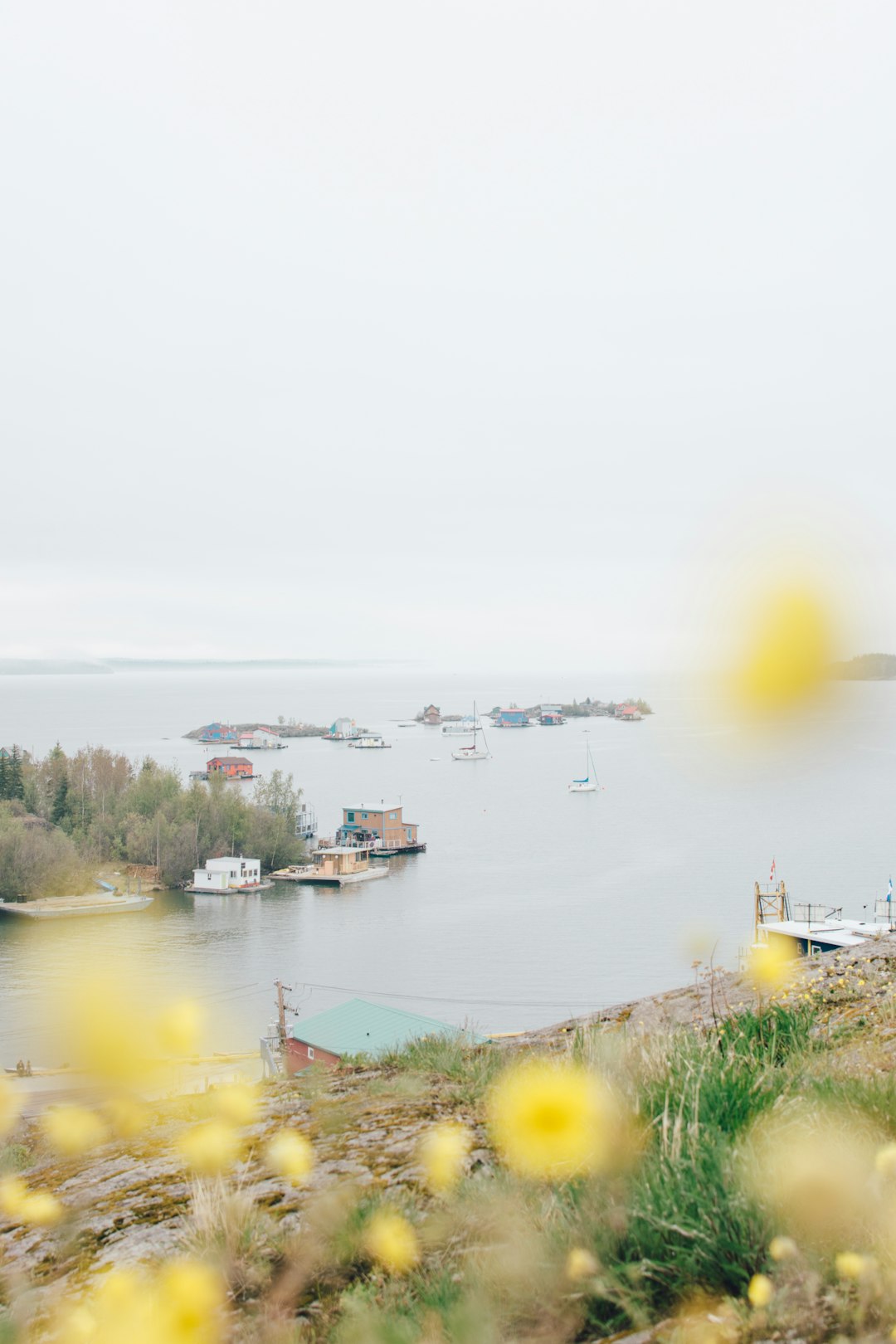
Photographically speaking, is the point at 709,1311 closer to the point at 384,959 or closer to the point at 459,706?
the point at 384,959

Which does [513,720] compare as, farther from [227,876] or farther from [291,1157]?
[291,1157]

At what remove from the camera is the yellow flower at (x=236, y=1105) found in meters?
2.03

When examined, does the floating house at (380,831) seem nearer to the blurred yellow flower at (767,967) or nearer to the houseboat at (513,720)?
the blurred yellow flower at (767,967)

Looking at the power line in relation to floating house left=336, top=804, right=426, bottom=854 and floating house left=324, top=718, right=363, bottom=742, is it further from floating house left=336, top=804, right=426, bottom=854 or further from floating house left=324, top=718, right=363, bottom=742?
floating house left=324, top=718, right=363, bottom=742

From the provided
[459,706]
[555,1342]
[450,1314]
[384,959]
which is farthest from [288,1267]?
[459,706]

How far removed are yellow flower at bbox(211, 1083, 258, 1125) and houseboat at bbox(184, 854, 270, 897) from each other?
90.2 feet

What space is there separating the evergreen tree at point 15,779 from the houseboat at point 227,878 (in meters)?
10.7

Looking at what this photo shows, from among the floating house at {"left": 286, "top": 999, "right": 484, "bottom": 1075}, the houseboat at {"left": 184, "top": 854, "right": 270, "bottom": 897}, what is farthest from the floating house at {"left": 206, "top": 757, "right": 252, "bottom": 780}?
the floating house at {"left": 286, "top": 999, "right": 484, "bottom": 1075}

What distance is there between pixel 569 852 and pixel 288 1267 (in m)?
31.4

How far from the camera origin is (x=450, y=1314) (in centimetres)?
117

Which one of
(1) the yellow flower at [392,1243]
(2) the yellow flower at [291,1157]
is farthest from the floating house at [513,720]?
(1) the yellow flower at [392,1243]

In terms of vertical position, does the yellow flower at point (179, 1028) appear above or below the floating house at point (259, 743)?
above

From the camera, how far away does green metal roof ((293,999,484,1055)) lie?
7609mm

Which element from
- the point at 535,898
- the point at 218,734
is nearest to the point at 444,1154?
the point at 535,898
